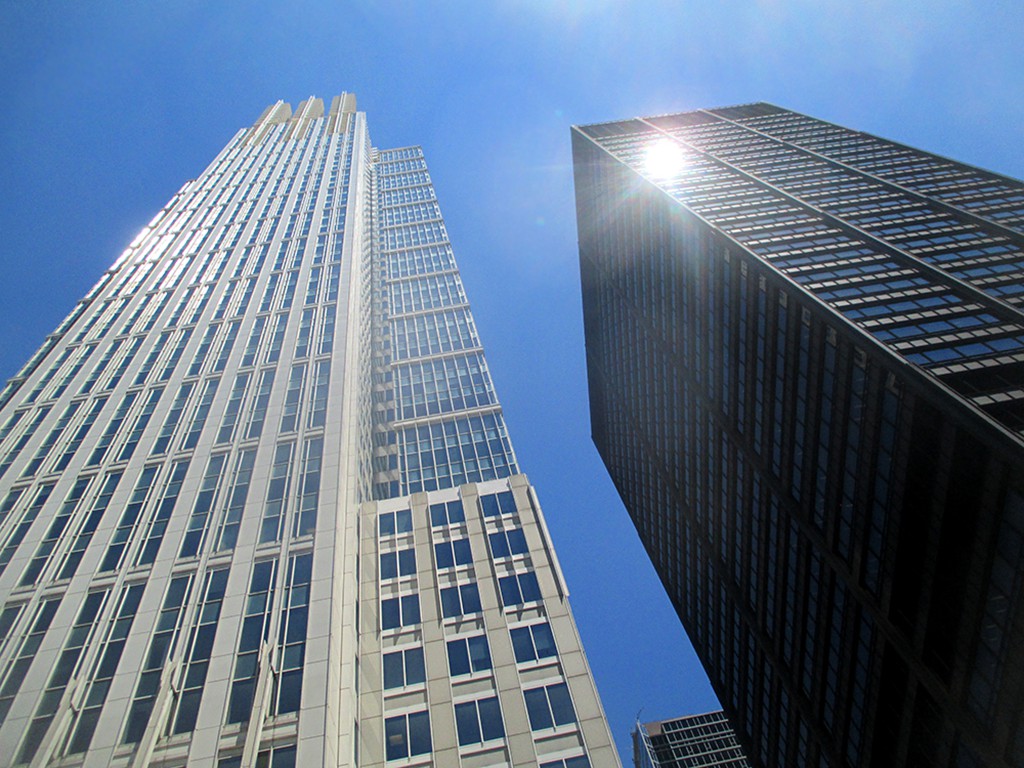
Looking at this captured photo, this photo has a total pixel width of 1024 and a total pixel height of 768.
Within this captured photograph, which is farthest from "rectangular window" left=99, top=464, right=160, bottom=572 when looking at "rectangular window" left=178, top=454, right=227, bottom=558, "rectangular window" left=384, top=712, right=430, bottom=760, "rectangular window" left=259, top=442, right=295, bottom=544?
"rectangular window" left=384, top=712, right=430, bottom=760

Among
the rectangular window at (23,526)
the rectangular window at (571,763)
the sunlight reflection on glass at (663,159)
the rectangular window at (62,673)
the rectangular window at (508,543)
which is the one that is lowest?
the rectangular window at (571,763)

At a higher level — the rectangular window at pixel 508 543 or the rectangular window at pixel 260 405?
the rectangular window at pixel 260 405

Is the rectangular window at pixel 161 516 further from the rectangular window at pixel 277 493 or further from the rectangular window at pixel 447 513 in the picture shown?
the rectangular window at pixel 447 513

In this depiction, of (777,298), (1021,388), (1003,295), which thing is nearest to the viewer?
(1021,388)

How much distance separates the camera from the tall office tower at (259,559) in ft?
100

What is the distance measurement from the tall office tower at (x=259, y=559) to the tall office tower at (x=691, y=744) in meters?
113

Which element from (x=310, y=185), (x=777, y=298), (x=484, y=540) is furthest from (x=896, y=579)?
(x=310, y=185)

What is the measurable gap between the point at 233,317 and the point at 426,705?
4354 centimetres

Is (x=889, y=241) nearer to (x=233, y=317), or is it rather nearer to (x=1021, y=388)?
(x=1021, y=388)

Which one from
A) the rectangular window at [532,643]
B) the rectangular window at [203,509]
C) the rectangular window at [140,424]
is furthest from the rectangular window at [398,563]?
the rectangular window at [140,424]

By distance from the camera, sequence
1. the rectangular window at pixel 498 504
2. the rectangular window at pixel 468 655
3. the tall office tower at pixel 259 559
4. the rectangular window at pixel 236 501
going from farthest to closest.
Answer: the rectangular window at pixel 498 504, the rectangular window at pixel 236 501, the rectangular window at pixel 468 655, the tall office tower at pixel 259 559

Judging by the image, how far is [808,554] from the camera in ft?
187

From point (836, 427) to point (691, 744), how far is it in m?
130

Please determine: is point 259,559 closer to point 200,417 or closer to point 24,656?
point 24,656
